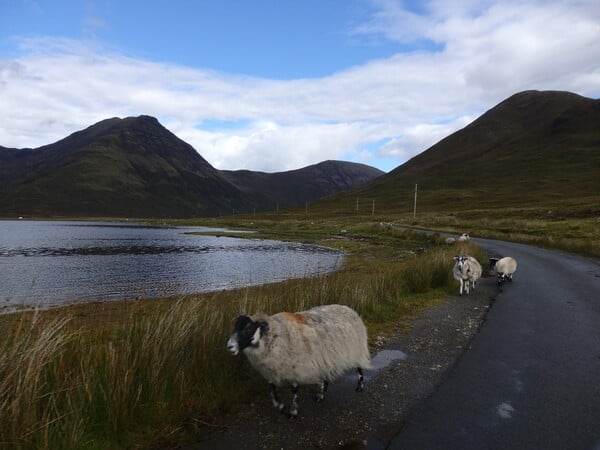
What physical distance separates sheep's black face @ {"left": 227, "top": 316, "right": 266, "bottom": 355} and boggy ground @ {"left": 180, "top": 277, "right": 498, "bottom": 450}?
3.80ft

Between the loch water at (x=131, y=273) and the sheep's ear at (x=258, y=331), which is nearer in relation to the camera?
the sheep's ear at (x=258, y=331)

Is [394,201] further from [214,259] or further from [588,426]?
[588,426]

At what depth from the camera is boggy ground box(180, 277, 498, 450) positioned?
5.45 meters

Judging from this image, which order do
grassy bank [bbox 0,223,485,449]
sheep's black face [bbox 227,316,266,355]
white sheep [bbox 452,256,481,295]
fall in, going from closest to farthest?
grassy bank [bbox 0,223,485,449] < sheep's black face [bbox 227,316,266,355] < white sheep [bbox 452,256,481,295]

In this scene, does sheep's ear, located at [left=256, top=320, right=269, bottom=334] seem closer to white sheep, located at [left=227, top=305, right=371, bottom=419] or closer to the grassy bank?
white sheep, located at [left=227, top=305, right=371, bottom=419]

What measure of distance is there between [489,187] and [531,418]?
189 meters

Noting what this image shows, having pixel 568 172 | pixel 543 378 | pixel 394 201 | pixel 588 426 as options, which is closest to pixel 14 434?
pixel 588 426

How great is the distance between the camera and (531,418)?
237 inches

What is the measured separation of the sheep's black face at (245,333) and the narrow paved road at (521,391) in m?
2.31

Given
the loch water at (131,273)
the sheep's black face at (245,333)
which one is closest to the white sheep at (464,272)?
the loch water at (131,273)

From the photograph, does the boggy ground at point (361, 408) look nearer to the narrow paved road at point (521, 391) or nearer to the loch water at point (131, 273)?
the narrow paved road at point (521, 391)

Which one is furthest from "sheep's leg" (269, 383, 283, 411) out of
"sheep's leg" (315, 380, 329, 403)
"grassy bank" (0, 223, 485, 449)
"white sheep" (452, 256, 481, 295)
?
"white sheep" (452, 256, 481, 295)

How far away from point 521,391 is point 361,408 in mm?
2843

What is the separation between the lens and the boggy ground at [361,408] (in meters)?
5.45
